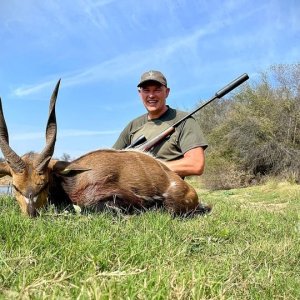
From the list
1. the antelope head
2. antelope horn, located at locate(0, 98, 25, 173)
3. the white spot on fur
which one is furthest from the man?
antelope horn, located at locate(0, 98, 25, 173)

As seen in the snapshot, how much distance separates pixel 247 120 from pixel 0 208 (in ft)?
90.3

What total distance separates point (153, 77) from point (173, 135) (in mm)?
1073

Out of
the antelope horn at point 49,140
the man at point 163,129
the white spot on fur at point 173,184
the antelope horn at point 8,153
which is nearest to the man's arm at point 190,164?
the man at point 163,129

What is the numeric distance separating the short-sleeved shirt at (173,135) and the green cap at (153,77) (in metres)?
0.52

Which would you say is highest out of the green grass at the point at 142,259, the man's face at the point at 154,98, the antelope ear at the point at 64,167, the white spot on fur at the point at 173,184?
the man's face at the point at 154,98

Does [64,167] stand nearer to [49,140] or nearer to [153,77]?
[49,140]

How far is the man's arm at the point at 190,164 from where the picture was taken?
691 centimetres

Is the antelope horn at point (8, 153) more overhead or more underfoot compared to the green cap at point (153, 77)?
more underfoot

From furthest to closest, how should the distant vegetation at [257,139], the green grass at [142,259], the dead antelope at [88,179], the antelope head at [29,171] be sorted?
the distant vegetation at [257,139] < the dead antelope at [88,179] < the antelope head at [29,171] < the green grass at [142,259]

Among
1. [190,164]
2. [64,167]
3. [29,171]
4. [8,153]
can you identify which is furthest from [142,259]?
[190,164]

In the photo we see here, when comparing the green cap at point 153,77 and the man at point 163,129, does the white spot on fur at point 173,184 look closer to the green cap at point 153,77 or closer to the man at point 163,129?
the man at point 163,129

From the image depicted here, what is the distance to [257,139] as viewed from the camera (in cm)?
3144

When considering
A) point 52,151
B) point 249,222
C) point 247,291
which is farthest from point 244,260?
point 52,151

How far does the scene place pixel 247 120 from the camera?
31500 mm
